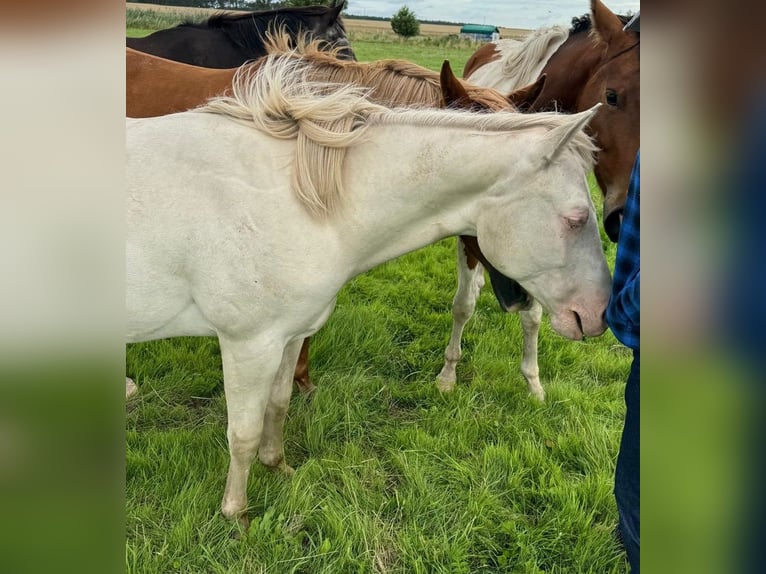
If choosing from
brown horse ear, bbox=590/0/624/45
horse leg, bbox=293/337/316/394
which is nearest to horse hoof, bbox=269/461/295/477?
horse leg, bbox=293/337/316/394

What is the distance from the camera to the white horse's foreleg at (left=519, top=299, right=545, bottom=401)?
11.4 ft

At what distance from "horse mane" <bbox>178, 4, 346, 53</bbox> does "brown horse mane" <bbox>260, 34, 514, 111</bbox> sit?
2.22 m

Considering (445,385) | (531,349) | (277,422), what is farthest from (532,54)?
(277,422)

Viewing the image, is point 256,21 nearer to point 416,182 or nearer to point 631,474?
point 416,182

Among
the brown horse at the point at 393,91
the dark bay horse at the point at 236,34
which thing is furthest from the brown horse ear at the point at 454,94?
the dark bay horse at the point at 236,34

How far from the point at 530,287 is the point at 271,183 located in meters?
1.02

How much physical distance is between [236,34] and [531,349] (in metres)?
3.44

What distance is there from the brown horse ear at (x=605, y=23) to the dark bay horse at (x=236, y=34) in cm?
207

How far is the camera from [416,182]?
1982 mm

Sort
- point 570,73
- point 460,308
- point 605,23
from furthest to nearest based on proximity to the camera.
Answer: point 460,308 < point 570,73 < point 605,23

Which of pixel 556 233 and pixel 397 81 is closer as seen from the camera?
pixel 556 233

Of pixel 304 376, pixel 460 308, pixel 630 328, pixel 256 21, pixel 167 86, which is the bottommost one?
pixel 304 376

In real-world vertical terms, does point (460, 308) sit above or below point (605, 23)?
below
